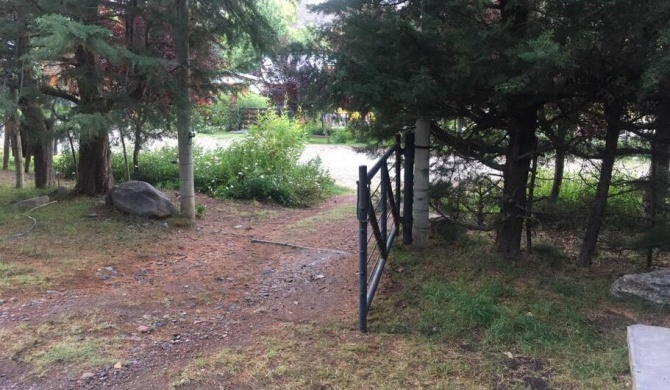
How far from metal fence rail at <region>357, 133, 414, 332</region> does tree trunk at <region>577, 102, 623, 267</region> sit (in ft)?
5.60

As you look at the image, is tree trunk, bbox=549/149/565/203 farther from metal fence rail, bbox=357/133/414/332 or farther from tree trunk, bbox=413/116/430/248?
metal fence rail, bbox=357/133/414/332

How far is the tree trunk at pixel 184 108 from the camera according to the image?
21.6ft

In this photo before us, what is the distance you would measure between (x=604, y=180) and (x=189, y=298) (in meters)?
3.65

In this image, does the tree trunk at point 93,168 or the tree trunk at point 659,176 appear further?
the tree trunk at point 93,168

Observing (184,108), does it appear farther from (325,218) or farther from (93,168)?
(325,218)

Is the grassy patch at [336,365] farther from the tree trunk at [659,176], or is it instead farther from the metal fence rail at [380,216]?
the tree trunk at [659,176]

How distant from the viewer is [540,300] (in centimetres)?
405

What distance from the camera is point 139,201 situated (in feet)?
23.5

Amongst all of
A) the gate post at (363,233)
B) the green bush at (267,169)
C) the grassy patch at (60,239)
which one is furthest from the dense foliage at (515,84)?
the green bush at (267,169)

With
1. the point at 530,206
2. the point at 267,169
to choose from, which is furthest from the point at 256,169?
the point at 530,206

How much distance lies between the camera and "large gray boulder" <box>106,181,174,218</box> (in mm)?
7105

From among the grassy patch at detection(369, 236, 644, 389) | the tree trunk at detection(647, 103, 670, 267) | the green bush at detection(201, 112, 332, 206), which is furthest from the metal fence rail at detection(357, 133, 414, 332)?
the green bush at detection(201, 112, 332, 206)

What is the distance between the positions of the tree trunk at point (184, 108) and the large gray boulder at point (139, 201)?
0.28 metres

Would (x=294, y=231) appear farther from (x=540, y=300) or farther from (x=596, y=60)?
(x=596, y=60)
